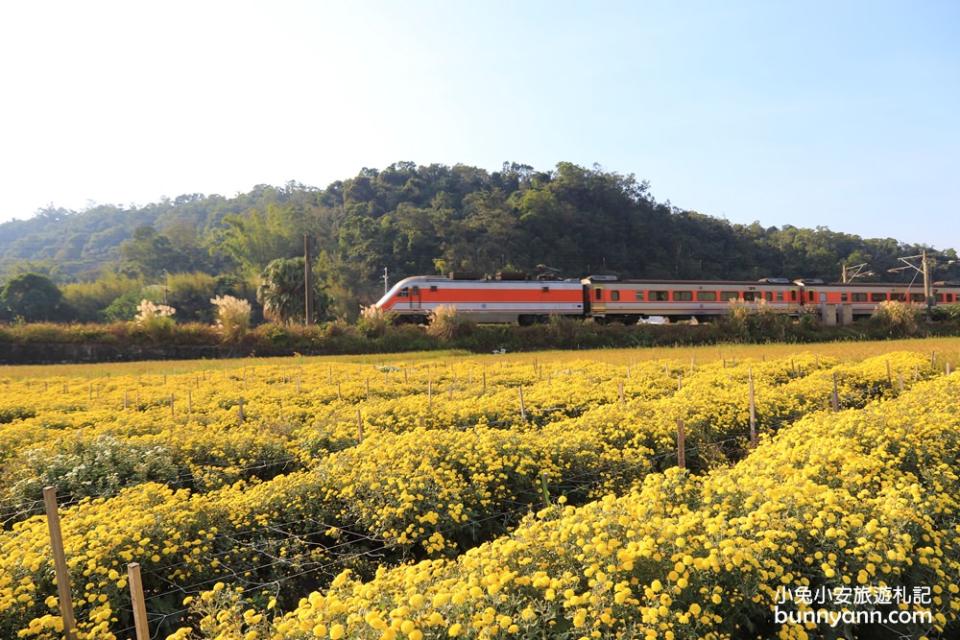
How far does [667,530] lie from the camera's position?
3.84 m

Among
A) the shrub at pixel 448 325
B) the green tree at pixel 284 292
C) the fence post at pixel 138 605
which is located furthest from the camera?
the green tree at pixel 284 292

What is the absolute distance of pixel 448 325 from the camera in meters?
32.2

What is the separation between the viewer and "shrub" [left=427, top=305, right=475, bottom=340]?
106 ft

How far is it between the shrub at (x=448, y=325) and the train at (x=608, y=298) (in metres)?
1.01

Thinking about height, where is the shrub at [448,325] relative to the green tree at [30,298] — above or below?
below

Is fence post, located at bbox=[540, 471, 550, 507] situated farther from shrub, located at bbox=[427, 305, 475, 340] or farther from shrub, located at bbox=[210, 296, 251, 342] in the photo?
shrub, located at bbox=[210, 296, 251, 342]

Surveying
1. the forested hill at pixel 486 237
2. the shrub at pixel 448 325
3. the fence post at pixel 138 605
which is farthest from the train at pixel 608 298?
the fence post at pixel 138 605

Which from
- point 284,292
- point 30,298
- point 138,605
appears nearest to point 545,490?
point 138,605

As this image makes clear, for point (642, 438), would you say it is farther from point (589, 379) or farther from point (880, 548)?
point (589, 379)

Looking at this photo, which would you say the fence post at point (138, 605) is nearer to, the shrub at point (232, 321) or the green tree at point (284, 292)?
the shrub at point (232, 321)

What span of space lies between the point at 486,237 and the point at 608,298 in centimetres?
3424

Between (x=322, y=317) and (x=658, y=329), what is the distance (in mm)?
30933

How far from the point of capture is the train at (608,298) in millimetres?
34188

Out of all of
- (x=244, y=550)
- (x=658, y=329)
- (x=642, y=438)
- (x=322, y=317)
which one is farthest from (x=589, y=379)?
(x=322, y=317)
